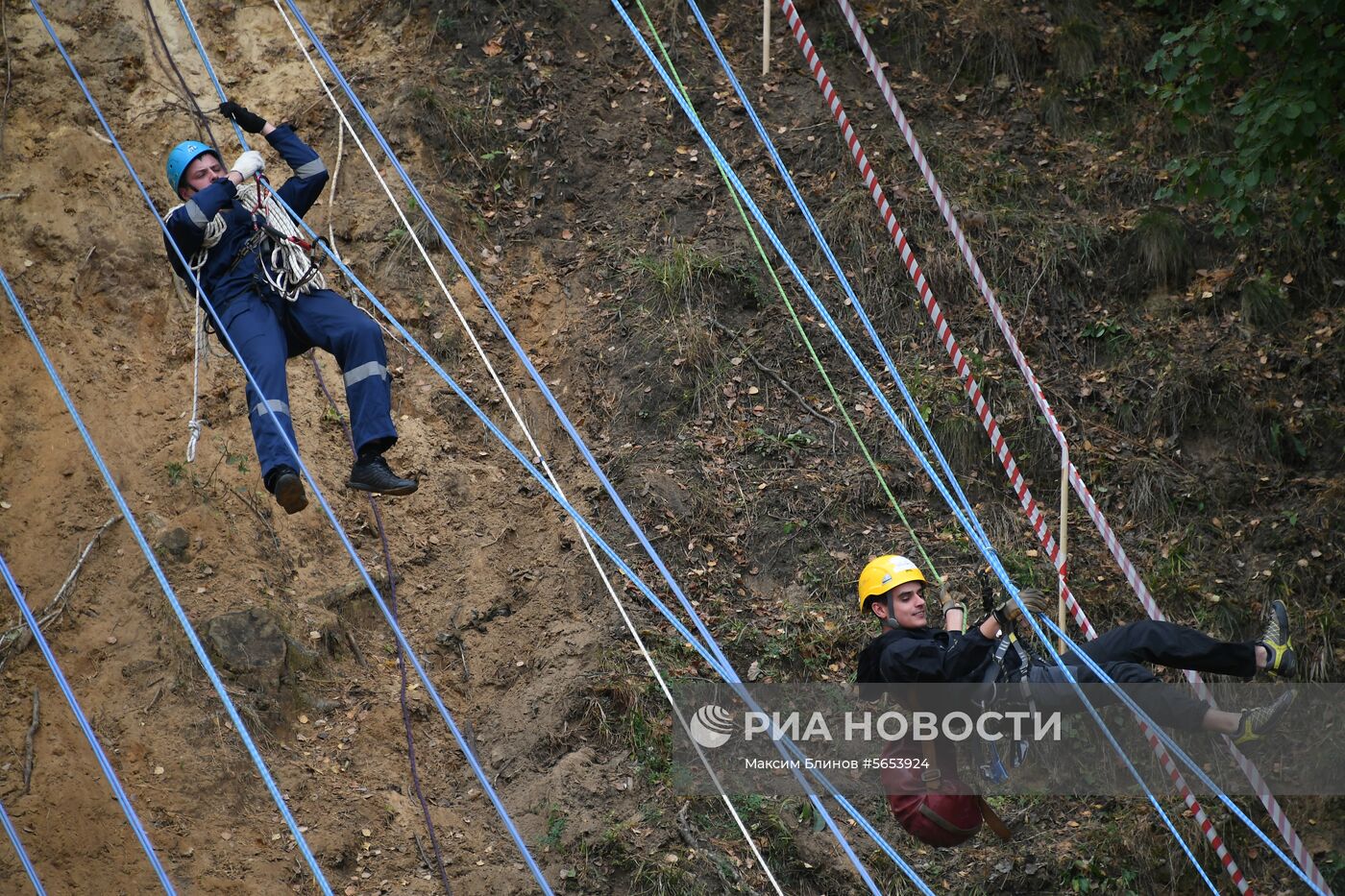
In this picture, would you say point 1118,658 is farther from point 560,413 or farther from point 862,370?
point 560,413

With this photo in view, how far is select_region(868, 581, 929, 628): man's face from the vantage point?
545 cm

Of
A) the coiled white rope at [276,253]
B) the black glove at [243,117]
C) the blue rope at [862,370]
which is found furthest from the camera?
the blue rope at [862,370]

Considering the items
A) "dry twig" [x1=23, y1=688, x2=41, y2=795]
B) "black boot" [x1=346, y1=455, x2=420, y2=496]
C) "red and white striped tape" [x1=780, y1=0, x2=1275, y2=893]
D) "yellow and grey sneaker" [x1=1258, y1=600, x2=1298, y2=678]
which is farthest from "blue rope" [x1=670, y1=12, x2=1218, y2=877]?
"dry twig" [x1=23, y1=688, x2=41, y2=795]

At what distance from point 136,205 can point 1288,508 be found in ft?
23.2

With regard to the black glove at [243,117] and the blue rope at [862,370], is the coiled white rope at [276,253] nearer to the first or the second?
the black glove at [243,117]

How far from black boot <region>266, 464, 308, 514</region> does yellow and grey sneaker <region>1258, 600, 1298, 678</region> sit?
367 cm

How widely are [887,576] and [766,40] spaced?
5.17 m

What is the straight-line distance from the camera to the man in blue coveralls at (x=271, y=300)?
18.2ft

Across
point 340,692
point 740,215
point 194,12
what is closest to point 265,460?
point 340,692

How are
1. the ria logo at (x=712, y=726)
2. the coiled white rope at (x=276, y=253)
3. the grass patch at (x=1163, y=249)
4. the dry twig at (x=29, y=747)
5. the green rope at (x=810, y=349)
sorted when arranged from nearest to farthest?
1. the coiled white rope at (x=276, y=253)
2. the dry twig at (x=29, y=747)
3. the ria logo at (x=712, y=726)
4. the green rope at (x=810, y=349)
5. the grass patch at (x=1163, y=249)

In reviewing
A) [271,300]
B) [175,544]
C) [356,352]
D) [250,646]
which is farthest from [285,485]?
[175,544]

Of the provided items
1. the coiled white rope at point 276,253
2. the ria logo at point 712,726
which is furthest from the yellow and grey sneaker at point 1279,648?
the coiled white rope at point 276,253

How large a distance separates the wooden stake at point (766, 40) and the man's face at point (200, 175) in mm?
4381

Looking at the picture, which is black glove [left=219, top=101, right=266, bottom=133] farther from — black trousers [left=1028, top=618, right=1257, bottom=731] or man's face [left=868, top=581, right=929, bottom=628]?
black trousers [left=1028, top=618, right=1257, bottom=731]
